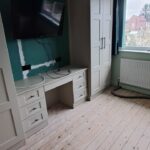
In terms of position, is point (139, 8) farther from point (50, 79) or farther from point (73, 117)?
point (73, 117)

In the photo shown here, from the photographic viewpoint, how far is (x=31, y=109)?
2.06 metres

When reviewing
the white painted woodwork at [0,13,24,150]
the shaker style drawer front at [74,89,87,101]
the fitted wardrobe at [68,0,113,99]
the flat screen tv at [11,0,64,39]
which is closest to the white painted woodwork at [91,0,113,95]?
the fitted wardrobe at [68,0,113,99]

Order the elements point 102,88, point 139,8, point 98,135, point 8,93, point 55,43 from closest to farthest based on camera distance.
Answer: point 8,93, point 98,135, point 55,43, point 139,8, point 102,88

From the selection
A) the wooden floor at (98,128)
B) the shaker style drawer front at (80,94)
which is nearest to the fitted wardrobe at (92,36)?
the shaker style drawer front at (80,94)

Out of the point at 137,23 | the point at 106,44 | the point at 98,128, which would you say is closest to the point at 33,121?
the point at 98,128

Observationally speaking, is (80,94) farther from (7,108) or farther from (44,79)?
(7,108)

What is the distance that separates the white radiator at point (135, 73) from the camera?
2.90 metres

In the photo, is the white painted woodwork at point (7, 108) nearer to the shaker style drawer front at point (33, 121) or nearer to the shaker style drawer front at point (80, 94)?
the shaker style drawer front at point (33, 121)

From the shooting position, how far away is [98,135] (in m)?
2.05

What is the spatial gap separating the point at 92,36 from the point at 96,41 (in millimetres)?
167

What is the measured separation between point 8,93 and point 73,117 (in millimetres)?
1226

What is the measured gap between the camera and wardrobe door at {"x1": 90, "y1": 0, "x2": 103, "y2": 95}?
2.56 meters

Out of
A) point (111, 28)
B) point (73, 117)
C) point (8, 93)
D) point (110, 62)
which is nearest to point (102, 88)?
point (110, 62)

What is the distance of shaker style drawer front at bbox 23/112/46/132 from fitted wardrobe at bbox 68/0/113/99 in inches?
44.5
